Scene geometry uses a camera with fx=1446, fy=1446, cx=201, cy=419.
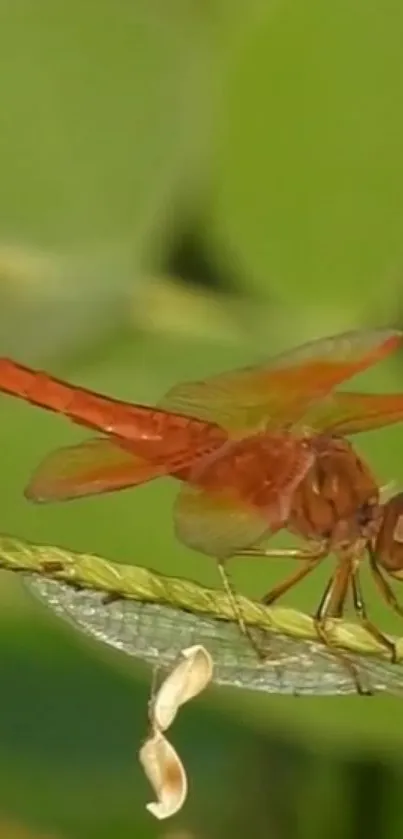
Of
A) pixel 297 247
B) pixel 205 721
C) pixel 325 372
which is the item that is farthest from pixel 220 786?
pixel 297 247

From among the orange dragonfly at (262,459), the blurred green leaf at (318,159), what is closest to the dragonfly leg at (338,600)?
the orange dragonfly at (262,459)

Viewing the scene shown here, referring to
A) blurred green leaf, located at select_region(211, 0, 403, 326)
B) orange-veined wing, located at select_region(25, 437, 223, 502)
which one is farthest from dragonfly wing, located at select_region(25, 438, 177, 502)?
blurred green leaf, located at select_region(211, 0, 403, 326)

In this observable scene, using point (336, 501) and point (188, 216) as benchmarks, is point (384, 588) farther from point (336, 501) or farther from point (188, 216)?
point (188, 216)

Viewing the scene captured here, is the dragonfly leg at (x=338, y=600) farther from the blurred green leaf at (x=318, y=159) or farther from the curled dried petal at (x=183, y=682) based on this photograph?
the blurred green leaf at (x=318, y=159)

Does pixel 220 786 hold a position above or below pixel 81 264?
below

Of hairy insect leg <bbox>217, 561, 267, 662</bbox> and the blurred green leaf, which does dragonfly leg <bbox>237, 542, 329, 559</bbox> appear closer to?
hairy insect leg <bbox>217, 561, 267, 662</bbox>

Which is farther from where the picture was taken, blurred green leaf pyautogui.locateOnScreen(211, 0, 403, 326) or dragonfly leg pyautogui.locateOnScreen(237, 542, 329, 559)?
blurred green leaf pyautogui.locateOnScreen(211, 0, 403, 326)

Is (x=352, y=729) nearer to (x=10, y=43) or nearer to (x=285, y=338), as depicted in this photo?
(x=285, y=338)
